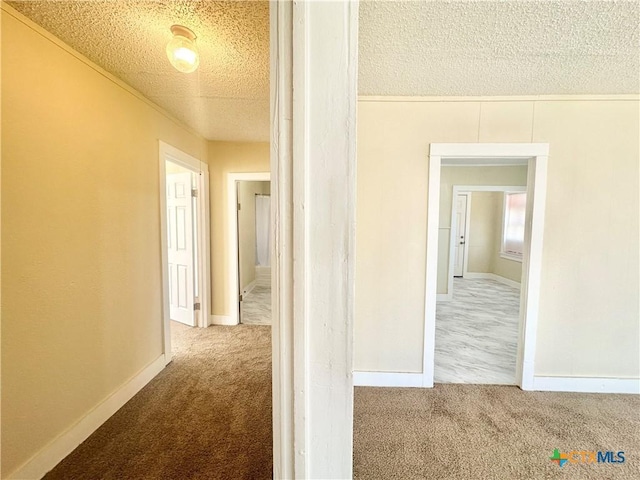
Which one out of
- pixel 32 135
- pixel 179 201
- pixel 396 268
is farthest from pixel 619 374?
pixel 179 201

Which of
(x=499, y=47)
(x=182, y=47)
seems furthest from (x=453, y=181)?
(x=182, y=47)

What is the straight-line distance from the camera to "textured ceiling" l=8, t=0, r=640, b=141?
1.28 meters

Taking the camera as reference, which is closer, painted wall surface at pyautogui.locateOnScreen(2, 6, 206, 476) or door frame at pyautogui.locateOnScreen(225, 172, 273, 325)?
painted wall surface at pyautogui.locateOnScreen(2, 6, 206, 476)

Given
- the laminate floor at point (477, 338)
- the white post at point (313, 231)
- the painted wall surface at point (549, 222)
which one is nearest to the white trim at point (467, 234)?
the laminate floor at point (477, 338)

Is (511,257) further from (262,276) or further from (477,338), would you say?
(262,276)

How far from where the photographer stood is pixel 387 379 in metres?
2.28

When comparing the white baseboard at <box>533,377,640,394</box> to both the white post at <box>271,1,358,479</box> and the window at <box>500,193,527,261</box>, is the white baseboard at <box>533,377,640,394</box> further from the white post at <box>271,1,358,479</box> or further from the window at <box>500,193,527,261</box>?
the window at <box>500,193,527,261</box>

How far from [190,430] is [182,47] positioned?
7.21ft

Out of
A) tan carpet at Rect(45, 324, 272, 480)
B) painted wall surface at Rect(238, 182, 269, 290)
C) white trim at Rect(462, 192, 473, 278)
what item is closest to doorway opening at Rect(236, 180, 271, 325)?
painted wall surface at Rect(238, 182, 269, 290)

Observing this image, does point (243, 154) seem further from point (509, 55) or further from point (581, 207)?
point (581, 207)

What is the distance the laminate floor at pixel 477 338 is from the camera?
2.49 m

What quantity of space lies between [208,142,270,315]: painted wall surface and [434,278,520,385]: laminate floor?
2.58 metres

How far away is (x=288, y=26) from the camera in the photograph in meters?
0.56

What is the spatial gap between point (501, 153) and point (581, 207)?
2.39 feet
